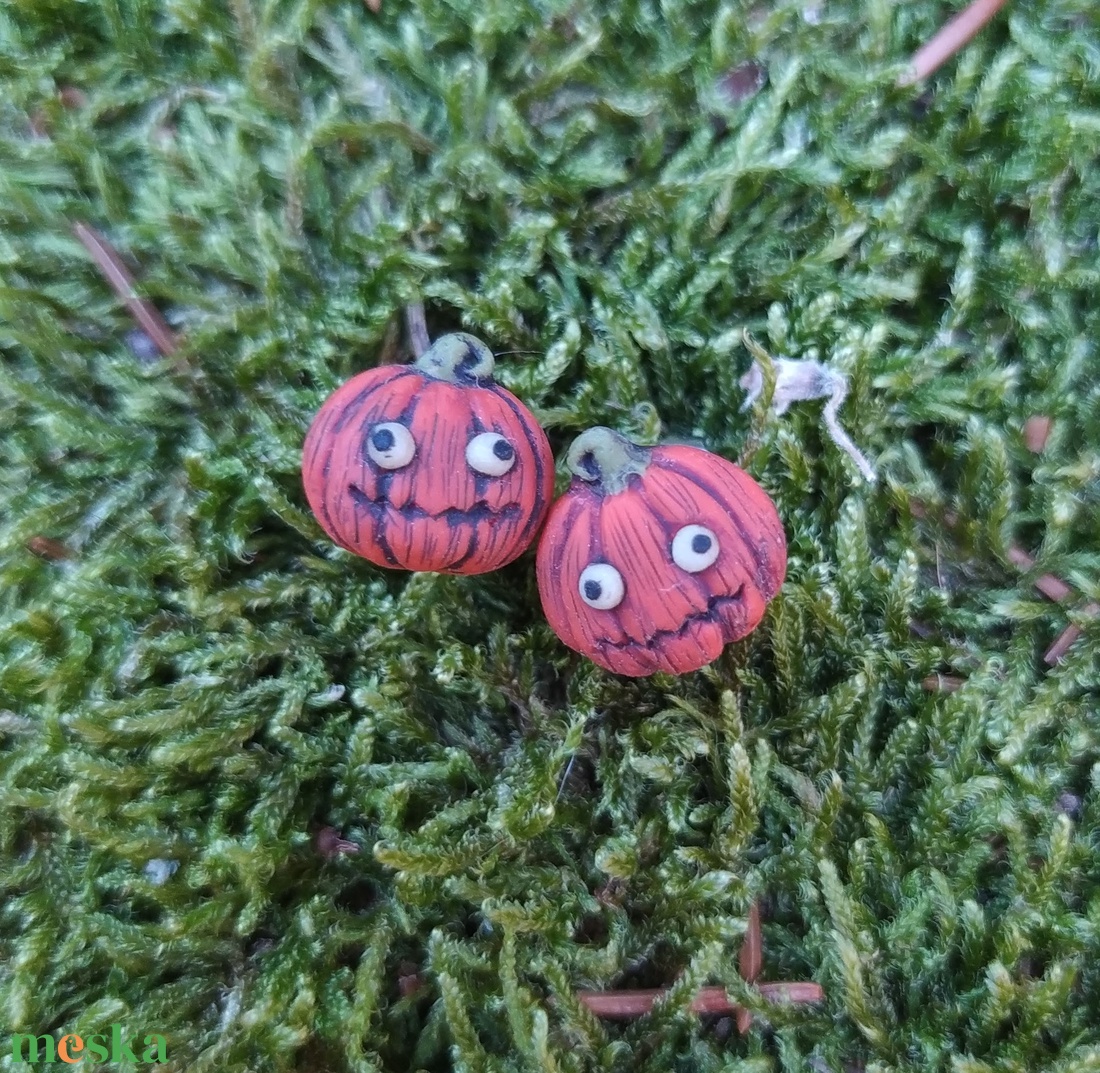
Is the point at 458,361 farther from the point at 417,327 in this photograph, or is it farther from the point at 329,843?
the point at 329,843

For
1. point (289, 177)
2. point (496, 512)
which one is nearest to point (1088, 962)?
point (496, 512)

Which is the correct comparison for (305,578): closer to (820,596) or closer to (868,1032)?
(820,596)

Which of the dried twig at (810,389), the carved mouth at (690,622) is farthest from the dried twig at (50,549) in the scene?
the dried twig at (810,389)

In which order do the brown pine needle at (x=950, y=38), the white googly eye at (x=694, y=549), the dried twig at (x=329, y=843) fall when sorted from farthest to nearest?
the brown pine needle at (x=950, y=38) < the dried twig at (x=329, y=843) < the white googly eye at (x=694, y=549)

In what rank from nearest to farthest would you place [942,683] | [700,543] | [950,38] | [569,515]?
[700,543], [569,515], [942,683], [950,38]

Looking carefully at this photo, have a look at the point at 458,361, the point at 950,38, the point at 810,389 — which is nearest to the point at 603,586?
the point at 458,361

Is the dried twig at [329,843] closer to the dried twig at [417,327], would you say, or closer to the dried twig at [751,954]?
the dried twig at [751,954]

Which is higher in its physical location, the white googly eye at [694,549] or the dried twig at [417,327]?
the dried twig at [417,327]
